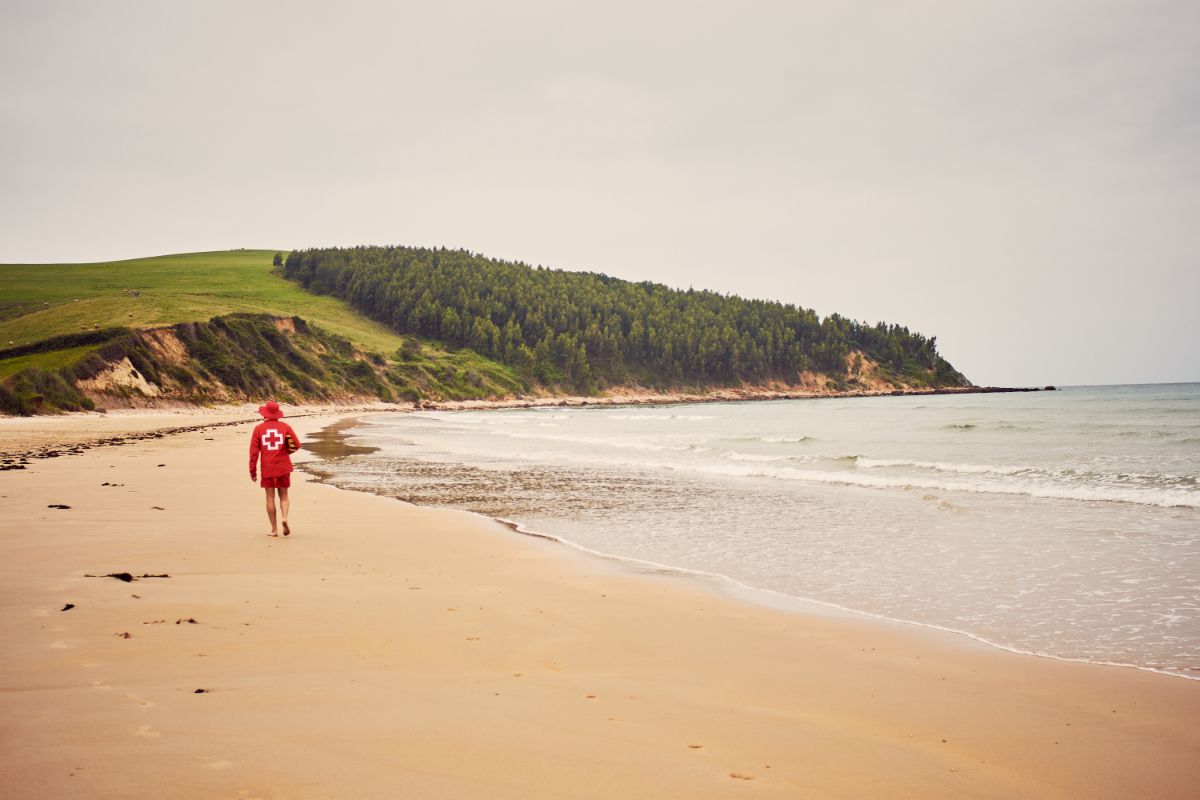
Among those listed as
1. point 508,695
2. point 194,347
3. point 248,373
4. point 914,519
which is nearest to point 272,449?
point 508,695

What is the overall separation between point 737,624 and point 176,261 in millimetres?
193529

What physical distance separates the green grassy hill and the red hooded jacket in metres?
73.2

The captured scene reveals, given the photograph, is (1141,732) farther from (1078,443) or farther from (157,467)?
(1078,443)

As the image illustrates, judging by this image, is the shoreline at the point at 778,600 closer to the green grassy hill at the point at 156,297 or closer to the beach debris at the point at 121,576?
the beach debris at the point at 121,576

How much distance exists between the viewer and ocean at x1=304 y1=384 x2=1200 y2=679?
303 inches

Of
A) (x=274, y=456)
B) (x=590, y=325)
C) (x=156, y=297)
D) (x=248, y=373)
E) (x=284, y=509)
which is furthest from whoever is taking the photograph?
(x=590, y=325)

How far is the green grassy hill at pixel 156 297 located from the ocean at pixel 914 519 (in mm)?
66642

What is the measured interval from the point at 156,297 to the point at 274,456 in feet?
322

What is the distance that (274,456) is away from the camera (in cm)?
1134

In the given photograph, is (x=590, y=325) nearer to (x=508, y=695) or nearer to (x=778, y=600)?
(x=778, y=600)

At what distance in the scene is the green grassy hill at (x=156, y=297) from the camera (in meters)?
78.6

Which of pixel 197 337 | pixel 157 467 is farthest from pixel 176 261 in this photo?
pixel 157 467

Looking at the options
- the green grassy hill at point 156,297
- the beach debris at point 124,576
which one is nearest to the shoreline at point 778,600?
the beach debris at point 124,576

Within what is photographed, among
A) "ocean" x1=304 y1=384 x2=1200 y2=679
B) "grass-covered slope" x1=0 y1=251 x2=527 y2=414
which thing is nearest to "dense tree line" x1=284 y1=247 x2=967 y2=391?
"grass-covered slope" x1=0 y1=251 x2=527 y2=414
